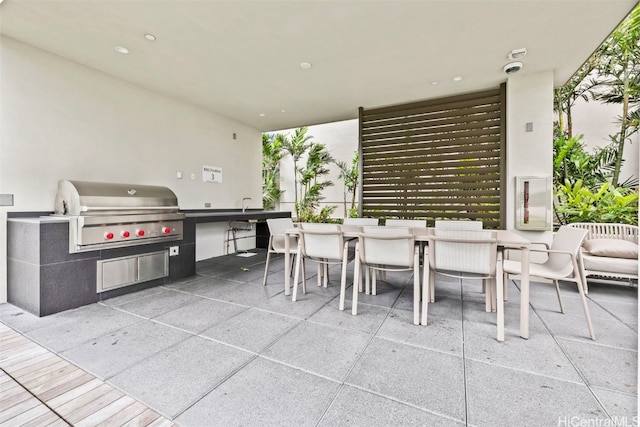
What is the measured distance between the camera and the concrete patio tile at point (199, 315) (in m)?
2.31

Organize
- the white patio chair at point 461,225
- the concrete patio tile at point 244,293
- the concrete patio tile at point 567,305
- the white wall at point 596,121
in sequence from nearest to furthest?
the concrete patio tile at point 567,305
the concrete patio tile at point 244,293
the white patio chair at point 461,225
the white wall at point 596,121

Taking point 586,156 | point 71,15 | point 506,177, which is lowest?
point 506,177

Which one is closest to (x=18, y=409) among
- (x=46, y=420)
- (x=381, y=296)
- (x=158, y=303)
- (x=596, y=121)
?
(x=46, y=420)

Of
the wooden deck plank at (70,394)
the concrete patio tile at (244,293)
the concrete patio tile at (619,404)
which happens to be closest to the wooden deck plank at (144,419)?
the wooden deck plank at (70,394)

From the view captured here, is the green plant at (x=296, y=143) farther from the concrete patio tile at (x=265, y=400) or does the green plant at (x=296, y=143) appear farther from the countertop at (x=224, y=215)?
the concrete patio tile at (x=265, y=400)

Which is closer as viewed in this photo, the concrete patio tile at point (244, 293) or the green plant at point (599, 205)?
the concrete patio tile at point (244, 293)

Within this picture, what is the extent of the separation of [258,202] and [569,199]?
5664mm

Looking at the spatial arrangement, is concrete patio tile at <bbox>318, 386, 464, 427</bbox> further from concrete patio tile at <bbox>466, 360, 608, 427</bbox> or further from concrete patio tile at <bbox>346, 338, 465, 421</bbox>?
concrete patio tile at <bbox>466, 360, 608, 427</bbox>

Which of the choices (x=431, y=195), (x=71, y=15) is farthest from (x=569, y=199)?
(x=71, y=15)

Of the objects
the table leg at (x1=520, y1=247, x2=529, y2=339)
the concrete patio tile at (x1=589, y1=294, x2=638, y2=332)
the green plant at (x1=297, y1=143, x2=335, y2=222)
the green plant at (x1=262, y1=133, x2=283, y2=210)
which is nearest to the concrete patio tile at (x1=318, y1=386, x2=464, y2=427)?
the table leg at (x1=520, y1=247, x2=529, y2=339)

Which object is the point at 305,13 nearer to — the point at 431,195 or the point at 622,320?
the point at 431,195

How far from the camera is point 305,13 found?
240cm

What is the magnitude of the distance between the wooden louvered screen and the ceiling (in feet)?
1.37

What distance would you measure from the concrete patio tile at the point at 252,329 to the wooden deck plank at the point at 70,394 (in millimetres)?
708
